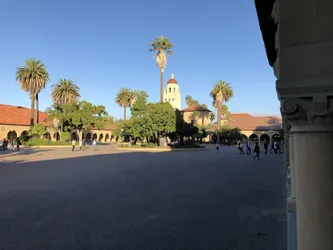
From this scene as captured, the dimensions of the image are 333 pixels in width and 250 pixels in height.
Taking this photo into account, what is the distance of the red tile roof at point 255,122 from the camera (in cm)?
6893

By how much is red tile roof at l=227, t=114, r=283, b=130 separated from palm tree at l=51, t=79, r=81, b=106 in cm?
3773

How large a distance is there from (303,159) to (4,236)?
5.41 metres

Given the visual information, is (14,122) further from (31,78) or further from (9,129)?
(31,78)

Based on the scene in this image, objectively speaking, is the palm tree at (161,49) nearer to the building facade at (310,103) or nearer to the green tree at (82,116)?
the green tree at (82,116)

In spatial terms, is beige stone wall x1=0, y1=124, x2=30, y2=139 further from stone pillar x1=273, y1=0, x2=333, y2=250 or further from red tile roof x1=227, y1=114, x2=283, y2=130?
stone pillar x1=273, y1=0, x2=333, y2=250

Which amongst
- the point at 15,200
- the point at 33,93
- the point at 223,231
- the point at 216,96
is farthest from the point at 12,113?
the point at 223,231

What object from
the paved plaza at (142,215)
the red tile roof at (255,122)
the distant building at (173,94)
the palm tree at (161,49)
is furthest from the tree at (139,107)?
the distant building at (173,94)

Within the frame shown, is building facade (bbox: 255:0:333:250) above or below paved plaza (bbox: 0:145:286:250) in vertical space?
above

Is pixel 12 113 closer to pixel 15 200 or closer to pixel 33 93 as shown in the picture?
pixel 33 93

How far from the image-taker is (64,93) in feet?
198

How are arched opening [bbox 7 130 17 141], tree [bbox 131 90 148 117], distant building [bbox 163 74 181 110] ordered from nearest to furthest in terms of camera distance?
tree [bbox 131 90 148 117] < arched opening [bbox 7 130 17 141] < distant building [bbox 163 74 181 110]

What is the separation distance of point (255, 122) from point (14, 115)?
54.7m


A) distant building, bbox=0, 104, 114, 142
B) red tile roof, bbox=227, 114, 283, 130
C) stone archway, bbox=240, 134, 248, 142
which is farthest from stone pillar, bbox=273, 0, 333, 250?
red tile roof, bbox=227, 114, 283, 130

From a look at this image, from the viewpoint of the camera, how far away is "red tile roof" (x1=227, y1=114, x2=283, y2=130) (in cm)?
6893
